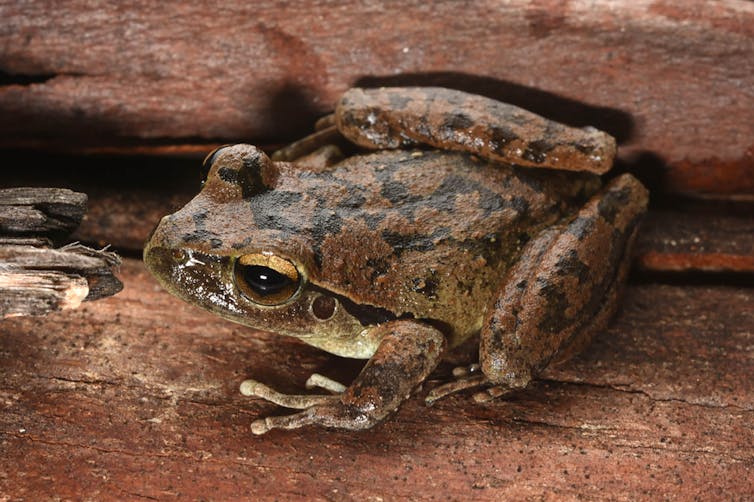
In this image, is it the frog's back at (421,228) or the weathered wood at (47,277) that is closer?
the weathered wood at (47,277)

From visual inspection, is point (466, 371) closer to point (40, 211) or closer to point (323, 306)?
point (323, 306)

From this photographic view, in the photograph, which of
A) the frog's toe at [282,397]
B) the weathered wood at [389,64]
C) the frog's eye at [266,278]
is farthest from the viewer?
the weathered wood at [389,64]

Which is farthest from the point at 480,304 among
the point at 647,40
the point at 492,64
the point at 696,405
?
the point at 647,40

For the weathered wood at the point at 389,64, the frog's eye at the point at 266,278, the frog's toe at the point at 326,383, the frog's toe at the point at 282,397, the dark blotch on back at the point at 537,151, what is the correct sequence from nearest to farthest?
the frog's eye at the point at 266,278 → the frog's toe at the point at 282,397 → the frog's toe at the point at 326,383 → the dark blotch on back at the point at 537,151 → the weathered wood at the point at 389,64

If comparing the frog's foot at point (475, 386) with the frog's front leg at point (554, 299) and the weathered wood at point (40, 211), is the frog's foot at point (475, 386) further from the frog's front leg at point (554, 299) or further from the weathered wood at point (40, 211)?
the weathered wood at point (40, 211)

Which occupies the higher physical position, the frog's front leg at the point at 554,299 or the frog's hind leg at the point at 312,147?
the frog's hind leg at the point at 312,147

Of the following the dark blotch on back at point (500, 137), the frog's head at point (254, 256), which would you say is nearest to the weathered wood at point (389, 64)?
the dark blotch on back at point (500, 137)

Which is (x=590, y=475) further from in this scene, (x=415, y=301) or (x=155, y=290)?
(x=155, y=290)

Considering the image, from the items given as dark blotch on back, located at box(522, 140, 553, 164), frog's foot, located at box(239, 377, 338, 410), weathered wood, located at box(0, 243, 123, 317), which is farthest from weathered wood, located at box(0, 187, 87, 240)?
dark blotch on back, located at box(522, 140, 553, 164)
